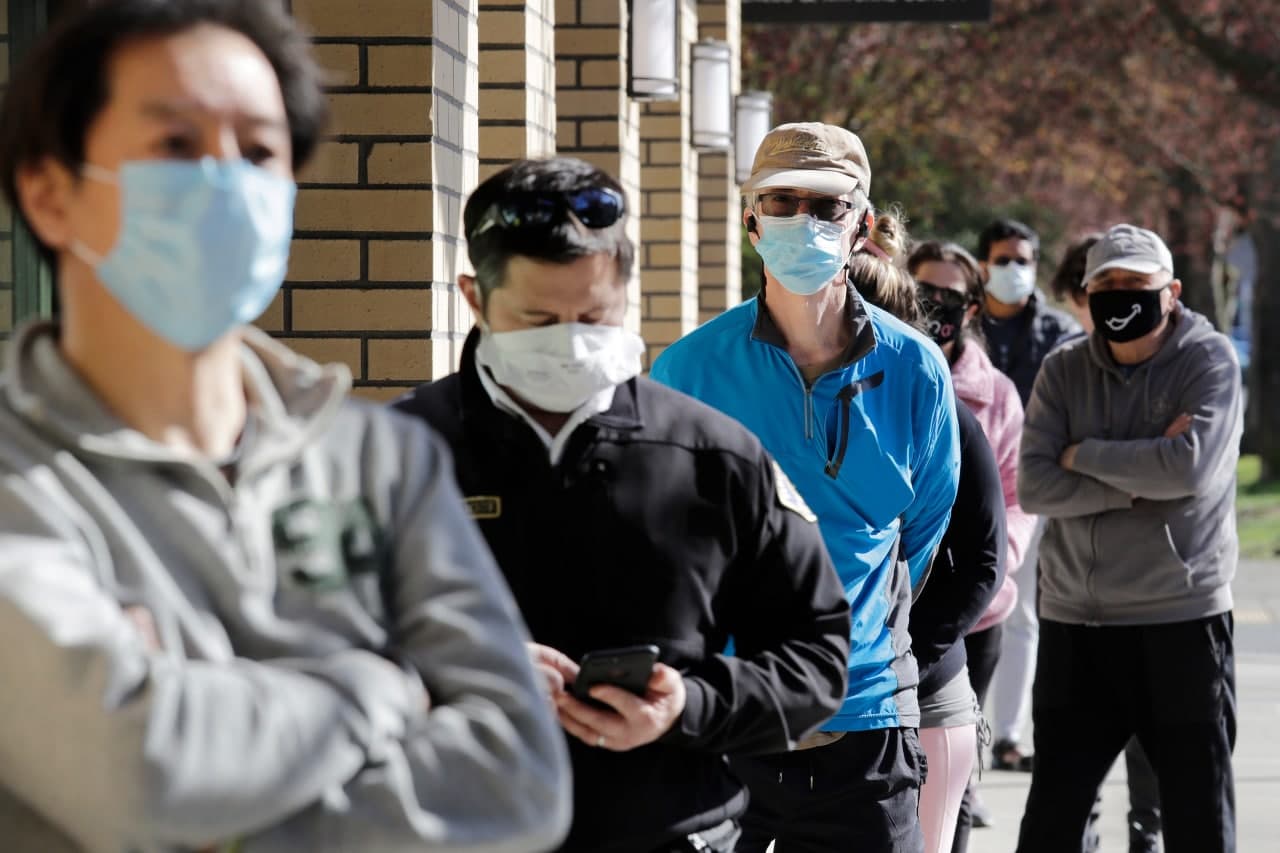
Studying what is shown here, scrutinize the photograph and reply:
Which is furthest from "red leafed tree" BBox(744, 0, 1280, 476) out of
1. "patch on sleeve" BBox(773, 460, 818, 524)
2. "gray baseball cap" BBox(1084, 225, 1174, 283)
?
"patch on sleeve" BBox(773, 460, 818, 524)

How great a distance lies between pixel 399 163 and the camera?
16.1 ft

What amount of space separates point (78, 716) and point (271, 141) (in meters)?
0.54

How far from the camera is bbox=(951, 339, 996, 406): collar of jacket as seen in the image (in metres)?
6.50

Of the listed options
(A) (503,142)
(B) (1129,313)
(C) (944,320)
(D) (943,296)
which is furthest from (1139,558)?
(A) (503,142)

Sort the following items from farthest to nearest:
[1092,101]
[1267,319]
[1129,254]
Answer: [1092,101] < [1267,319] < [1129,254]

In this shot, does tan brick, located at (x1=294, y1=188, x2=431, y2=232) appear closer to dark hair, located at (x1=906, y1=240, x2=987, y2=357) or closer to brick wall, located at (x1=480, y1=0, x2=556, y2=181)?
brick wall, located at (x1=480, y1=0, x2=556, y2=181)

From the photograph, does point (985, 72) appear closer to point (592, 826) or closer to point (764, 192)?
point (764, 192)

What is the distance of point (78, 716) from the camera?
173cm

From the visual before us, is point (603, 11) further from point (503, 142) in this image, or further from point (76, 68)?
point (76, 68)

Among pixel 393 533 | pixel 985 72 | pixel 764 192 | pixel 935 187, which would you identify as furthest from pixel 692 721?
pixel 935 187

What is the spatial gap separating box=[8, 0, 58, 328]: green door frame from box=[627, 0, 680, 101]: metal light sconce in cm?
363

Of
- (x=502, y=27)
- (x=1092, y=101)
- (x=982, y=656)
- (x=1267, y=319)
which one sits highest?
(x=1092, y=101)

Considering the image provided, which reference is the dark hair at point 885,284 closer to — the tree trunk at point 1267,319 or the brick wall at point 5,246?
the brick wall at point 5,246

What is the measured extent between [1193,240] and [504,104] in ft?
78.4
